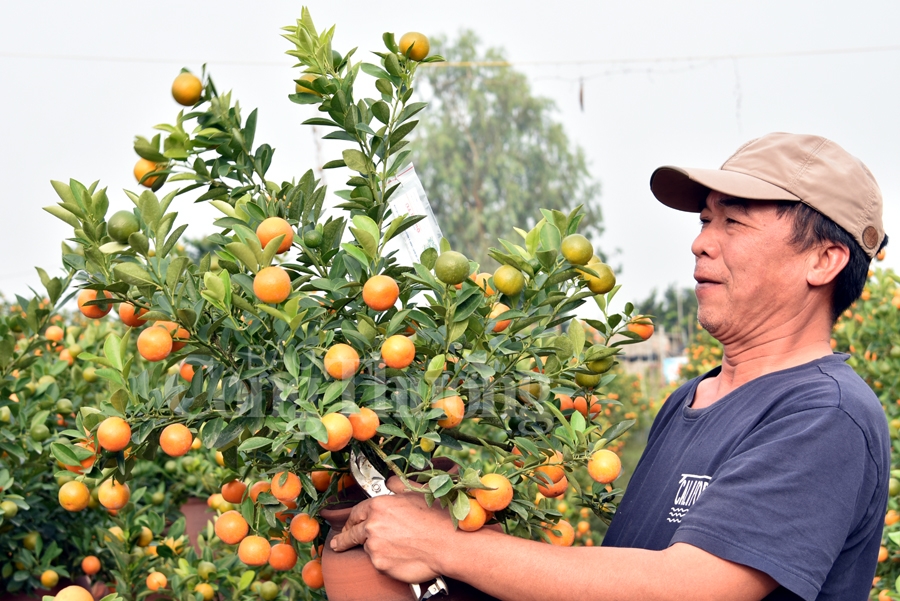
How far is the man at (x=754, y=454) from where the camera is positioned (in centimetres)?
112

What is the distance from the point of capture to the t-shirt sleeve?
43.4 inches

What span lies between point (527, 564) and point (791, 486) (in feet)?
1.28

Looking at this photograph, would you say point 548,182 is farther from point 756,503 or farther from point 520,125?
point 756,503

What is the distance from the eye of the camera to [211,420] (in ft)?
4.17

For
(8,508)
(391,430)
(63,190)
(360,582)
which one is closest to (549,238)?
(391,430)

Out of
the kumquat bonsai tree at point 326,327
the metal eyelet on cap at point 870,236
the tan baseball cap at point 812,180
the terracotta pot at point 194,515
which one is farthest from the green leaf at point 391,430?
the terracotta pot at point 194,515

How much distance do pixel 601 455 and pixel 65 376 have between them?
6.98ft

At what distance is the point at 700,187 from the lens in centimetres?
165

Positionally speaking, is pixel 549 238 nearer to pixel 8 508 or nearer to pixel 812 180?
pixel 812 180

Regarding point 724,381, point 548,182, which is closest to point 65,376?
point 724,381

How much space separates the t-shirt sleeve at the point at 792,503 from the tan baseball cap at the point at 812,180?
0.39 metres

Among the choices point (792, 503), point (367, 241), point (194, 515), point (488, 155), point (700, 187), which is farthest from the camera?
point (488, 155)

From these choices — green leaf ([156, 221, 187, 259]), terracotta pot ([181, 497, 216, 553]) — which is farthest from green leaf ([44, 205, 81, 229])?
terracotta pot ([181, 497, 216, 553])

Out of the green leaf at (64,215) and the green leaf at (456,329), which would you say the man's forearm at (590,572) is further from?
A: the green leaf at (64,215)
